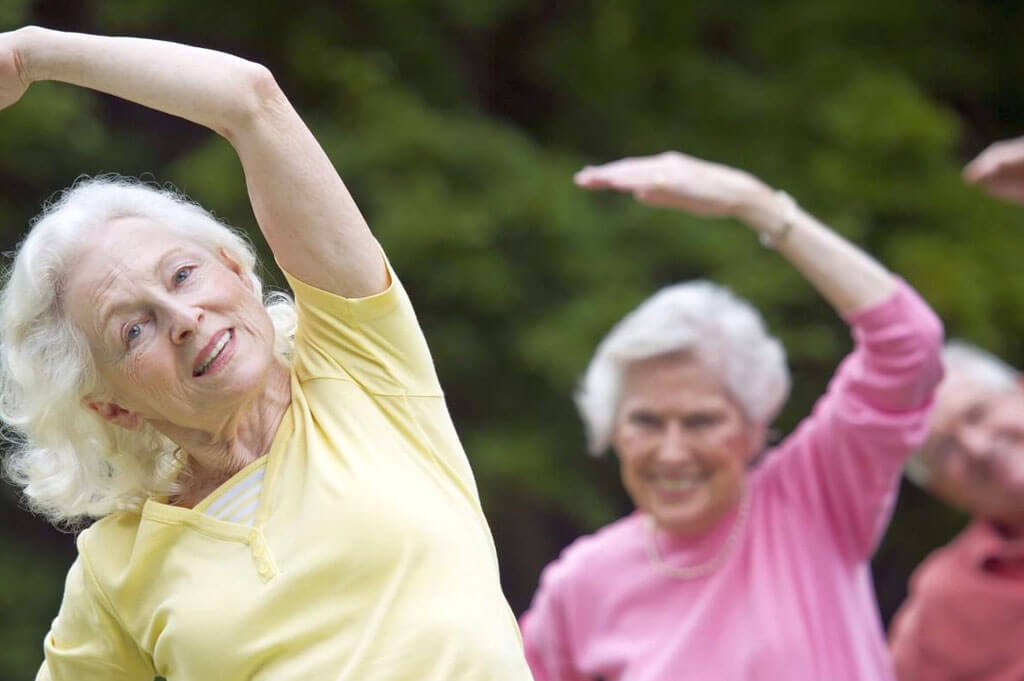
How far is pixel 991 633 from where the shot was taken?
344 cm

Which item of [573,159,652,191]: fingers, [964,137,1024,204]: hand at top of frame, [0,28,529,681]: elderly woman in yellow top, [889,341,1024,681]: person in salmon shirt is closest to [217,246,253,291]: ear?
[0,28,529,681]: elderly woman in yellow top

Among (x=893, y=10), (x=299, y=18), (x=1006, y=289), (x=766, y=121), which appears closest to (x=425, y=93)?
(x=299, y=18)

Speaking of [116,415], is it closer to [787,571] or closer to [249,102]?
[249,102]

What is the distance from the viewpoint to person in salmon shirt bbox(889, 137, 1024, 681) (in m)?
3.44

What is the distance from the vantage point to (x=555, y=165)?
5.16m

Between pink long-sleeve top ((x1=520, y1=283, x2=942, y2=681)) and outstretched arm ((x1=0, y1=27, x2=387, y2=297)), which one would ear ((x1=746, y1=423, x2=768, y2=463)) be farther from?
outstretched arm ((x1=0, y1=27, x2=387, y2=297))

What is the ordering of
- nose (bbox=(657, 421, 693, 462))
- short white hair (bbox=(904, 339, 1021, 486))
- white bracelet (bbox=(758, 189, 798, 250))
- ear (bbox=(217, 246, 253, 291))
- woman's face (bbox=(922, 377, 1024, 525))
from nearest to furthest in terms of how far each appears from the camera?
ear (bbox=(217, 246, 253, 291)) < white bracelet (bbox=(758, 189, 798, 250)) < nose (bbox=(657, 421, 693, 462)) < woman's face (bbox=(922, 377, 1024, 525)) < short white hair (bbox=(904, 339, 1021, 486))

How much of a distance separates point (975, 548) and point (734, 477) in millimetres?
904

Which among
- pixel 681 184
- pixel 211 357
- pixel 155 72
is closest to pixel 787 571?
pixel 681 184

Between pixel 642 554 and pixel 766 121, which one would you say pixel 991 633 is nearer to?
pixel 642 554

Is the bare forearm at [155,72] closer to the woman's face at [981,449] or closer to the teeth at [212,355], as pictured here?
the teeth at [212,355]

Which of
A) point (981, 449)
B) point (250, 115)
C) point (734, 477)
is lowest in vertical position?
point (981, 449)

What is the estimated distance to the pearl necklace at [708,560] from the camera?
2.89 m

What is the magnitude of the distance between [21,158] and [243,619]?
11.3 feet
